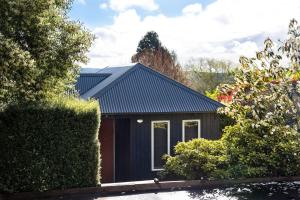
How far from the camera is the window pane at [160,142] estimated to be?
58.9ft

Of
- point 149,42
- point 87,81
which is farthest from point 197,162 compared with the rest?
point 149,42

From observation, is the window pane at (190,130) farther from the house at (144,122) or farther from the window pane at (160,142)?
the window pane at (160,142)

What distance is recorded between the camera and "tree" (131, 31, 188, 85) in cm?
4976

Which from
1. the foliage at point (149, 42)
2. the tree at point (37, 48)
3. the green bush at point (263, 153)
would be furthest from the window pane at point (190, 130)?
the foliage at point (149, 42)

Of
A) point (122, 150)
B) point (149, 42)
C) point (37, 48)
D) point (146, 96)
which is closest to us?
point (37, 48)

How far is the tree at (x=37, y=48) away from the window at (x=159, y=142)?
17.7 feet

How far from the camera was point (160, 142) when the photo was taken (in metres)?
18.0

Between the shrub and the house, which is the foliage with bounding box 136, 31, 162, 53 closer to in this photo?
the house

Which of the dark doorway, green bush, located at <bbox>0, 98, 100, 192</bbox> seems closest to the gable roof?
the dark doorway

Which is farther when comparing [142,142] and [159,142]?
[159,142]

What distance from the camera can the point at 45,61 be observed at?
12492 millimetres

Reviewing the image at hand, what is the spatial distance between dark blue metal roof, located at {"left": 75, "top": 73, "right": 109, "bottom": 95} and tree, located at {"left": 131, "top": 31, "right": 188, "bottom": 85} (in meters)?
26.0

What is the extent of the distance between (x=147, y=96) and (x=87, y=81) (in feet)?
16.3

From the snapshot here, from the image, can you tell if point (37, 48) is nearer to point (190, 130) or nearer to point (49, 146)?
point (49, 146)
